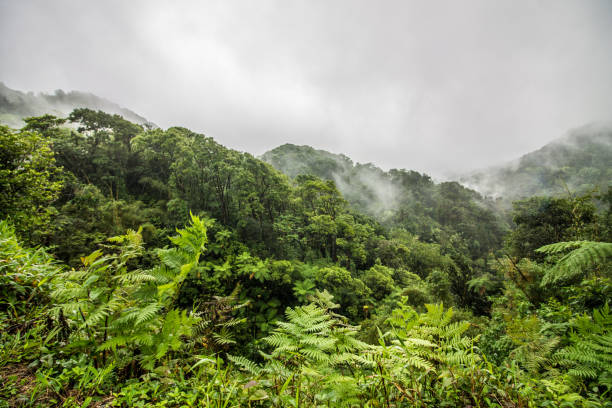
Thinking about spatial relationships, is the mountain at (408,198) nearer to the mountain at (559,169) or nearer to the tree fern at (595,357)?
the mountain at (559,169)

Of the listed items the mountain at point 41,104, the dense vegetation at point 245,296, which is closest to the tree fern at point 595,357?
the dense vegetation at point 245,296

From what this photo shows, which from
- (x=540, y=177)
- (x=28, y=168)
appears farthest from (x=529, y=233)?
(x=540, y=177)

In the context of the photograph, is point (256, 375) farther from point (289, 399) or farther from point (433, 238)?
point (433, 238)

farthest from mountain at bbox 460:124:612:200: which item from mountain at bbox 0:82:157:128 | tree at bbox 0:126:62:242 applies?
mountain at bbox 0:82:157:128

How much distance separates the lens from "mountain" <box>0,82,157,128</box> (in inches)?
1531

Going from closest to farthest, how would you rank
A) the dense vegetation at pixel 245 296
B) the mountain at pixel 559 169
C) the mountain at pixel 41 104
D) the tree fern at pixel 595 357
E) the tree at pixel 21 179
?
the dense vegetation at pixel 245 296, the tree fern at pixel 595 357, the tree at pixel 21 179, the mountain at pixel 41 104, the mountain at pixel 559 169

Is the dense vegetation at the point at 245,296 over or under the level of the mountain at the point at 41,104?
under

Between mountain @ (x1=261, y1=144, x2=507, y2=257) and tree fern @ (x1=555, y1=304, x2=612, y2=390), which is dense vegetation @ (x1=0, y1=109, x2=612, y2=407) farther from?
mountain @ (x1=261, y1=144, x2=507, y2=257)

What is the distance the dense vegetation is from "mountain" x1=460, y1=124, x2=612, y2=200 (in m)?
62.9

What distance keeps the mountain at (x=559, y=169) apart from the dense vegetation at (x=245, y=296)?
207 feet

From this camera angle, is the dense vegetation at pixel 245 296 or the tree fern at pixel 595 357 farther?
the tree fern at pixel 595 357

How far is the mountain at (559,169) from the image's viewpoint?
2089 inches

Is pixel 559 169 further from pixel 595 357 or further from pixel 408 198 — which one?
pixel 595 357

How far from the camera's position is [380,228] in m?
21.5
